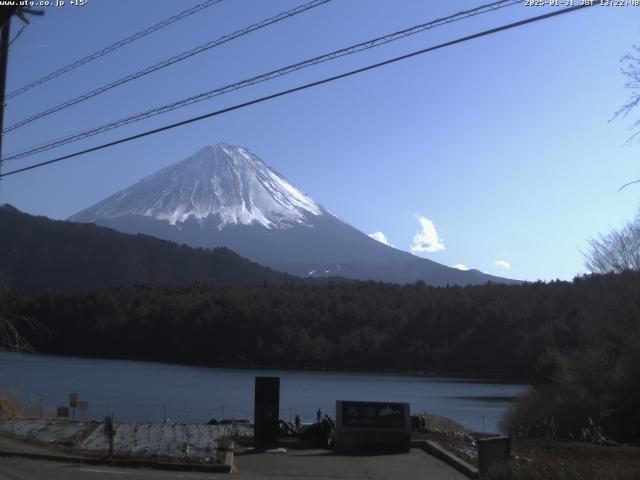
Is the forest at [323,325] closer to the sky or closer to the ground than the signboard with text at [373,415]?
closer to the sky

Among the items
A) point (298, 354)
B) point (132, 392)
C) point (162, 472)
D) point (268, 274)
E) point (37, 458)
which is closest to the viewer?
point (162, 472)

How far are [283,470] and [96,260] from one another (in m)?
167

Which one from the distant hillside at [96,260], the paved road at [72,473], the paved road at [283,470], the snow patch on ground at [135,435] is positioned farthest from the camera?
the distant hillside at [96,260]

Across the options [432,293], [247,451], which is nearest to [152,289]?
[432,293]

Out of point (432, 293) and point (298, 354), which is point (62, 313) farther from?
point (432, 293)

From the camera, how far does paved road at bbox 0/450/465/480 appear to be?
1479cm

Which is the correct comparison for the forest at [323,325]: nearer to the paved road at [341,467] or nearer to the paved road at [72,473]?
the paved road at [341,467]

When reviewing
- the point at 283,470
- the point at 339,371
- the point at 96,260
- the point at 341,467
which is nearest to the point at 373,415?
the point at 341,467

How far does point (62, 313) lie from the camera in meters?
114

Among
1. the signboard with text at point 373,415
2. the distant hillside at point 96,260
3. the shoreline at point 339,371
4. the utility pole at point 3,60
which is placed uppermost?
the distant hillside at point 96,260

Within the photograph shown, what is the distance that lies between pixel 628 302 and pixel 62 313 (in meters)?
91.8

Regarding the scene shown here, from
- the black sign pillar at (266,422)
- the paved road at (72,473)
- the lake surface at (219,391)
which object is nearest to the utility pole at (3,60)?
the paved road at (72,473)

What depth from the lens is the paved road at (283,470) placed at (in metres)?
14.8

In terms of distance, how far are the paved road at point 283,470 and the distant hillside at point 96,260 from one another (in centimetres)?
15139
